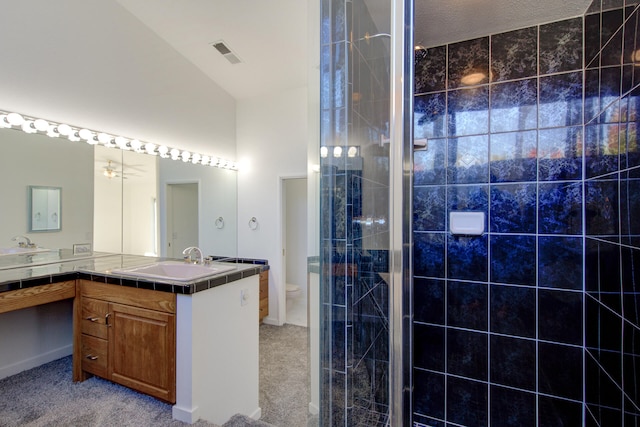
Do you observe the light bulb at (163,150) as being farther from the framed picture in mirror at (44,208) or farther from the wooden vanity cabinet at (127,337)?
the wooden vanity cabinet at (127,337)

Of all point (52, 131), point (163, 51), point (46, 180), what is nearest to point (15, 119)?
point (52, 131)

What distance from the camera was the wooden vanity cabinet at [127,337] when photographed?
170 cm

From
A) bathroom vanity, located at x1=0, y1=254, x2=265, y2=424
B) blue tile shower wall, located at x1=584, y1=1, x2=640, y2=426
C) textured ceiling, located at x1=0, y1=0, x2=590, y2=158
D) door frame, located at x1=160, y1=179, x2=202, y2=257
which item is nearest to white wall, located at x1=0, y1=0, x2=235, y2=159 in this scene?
textured ceiling, located at x1=0, y1=0, x2=590, y2=158

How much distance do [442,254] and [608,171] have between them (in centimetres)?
77

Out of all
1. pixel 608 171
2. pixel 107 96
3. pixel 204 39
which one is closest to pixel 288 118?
pixel 204 39

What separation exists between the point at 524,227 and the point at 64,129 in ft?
10.3

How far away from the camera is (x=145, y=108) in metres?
2.76

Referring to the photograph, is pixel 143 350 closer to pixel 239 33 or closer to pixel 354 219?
pixel 354 219

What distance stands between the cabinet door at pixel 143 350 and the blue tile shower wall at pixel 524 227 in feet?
4.73

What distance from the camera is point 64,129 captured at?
2203mm

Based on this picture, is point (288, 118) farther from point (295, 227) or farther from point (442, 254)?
point (442, 254)

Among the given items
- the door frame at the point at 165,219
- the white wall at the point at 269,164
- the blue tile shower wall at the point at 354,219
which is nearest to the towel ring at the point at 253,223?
the white wall at the point at 269,164

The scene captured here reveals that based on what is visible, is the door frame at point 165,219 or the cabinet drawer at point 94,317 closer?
the cabinet drawer at point 94,317

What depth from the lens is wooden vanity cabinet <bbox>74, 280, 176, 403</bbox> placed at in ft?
5.59
